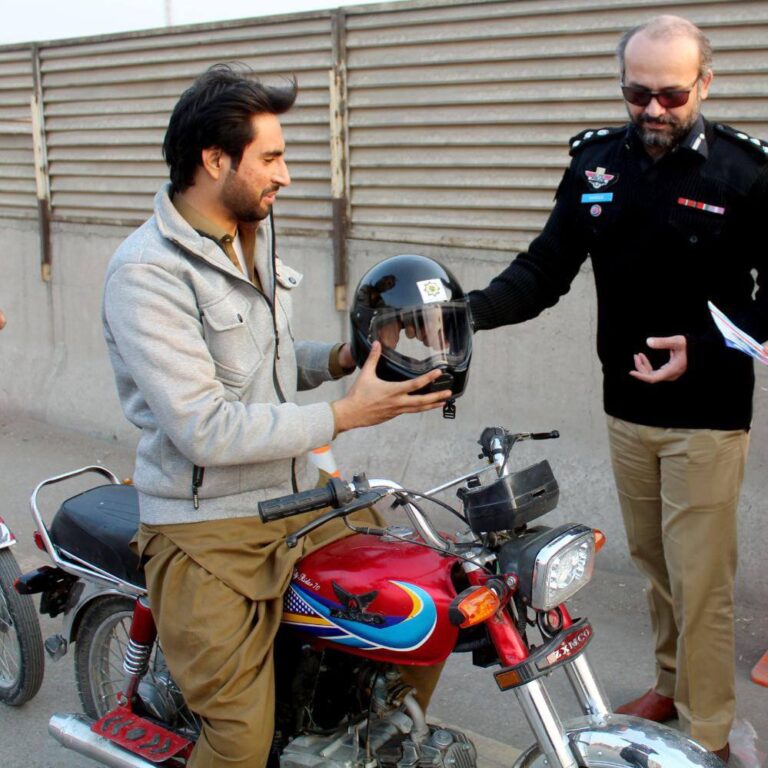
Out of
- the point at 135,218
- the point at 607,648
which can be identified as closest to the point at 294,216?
the point at 135,218

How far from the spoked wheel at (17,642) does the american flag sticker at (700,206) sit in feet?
8.76

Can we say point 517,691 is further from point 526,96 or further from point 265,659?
point 526,96

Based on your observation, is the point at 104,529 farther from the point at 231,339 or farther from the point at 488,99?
the point at 488,99

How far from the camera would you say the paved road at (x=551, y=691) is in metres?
3.84

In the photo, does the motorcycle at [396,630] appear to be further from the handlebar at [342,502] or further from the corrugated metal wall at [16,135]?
the corrugated metal wall at [16,135]

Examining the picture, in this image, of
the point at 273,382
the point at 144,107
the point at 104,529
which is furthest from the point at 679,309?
the point at 144,107

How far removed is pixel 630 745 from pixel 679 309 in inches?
58.9

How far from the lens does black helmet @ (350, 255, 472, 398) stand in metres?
2.73

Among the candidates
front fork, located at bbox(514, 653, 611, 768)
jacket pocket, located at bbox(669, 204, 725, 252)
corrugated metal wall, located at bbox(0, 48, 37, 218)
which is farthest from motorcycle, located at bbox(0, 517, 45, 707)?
corrugated metal wall, located at bbox(0, 48, 37, 218)

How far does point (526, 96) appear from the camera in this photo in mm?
5574

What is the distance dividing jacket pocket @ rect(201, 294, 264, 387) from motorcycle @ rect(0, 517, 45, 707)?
63.8 inches

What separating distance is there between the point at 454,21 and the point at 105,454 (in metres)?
3.59

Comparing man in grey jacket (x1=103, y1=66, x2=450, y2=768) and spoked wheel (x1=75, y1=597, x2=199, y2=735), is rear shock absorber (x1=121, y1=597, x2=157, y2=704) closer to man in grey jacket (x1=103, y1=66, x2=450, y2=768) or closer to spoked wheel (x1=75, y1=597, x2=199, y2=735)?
spoked wheel (x1=75, y1=597, x2=199, y2=735)

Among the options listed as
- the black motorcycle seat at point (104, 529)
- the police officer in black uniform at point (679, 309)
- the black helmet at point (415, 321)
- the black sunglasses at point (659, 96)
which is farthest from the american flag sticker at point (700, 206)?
the black motorcycle seat at point (104, 529)
